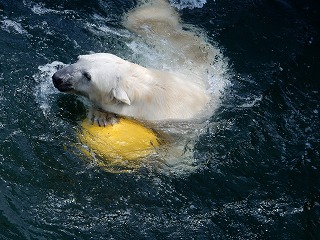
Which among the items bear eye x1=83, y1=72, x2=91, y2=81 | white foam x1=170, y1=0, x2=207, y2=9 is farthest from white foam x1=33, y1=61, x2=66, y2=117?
white foam x1=170, y1=0, x2=207, y2=9

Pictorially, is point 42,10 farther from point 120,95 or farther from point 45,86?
point 120,95

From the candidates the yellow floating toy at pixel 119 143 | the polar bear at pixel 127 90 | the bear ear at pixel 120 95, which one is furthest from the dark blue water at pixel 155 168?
the bear ear at pixel 120 95

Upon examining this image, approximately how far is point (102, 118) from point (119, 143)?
48 centimetres

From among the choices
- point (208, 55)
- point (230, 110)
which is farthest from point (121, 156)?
point (208, 55)

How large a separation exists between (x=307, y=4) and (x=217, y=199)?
5.16 m

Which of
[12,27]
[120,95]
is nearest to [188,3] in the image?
[12,27]

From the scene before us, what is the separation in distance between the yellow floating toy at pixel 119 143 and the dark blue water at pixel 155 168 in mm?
160

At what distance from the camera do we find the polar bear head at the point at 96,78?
6449 mm

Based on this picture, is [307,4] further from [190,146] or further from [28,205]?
→ [28,205]

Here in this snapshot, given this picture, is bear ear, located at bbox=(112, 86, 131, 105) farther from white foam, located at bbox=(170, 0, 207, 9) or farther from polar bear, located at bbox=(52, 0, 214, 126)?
white foam, located at bbox=(170, 0, 207, 9)

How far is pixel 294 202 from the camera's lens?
617cm

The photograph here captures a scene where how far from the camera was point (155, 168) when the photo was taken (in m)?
6.32

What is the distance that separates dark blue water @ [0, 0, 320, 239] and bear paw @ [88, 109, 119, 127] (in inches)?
9.8

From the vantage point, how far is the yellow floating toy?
243 inches
